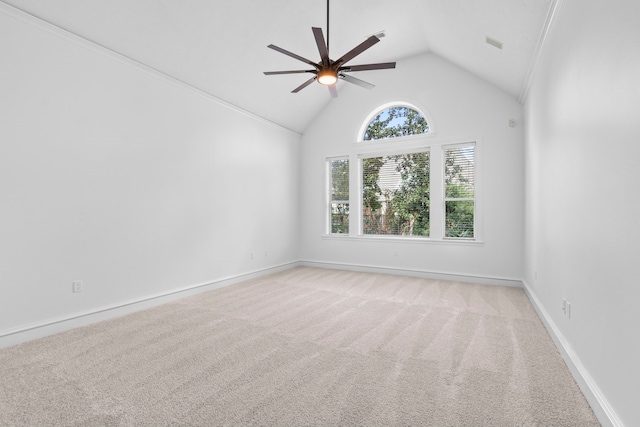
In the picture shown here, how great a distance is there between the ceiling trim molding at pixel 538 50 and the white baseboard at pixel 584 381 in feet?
8.73

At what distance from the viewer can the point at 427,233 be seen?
5379mm

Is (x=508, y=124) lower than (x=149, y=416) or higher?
higher

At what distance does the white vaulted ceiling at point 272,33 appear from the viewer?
294cm

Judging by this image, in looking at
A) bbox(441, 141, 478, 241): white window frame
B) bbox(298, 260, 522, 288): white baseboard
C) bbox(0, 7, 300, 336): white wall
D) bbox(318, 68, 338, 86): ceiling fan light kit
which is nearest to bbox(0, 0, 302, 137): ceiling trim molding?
bbox(0, 7, 300, 336): white wall

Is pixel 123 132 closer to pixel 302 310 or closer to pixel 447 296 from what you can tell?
pixel 302 310

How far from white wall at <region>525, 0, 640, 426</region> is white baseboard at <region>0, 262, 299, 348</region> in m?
4.05

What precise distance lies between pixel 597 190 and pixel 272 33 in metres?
3.82

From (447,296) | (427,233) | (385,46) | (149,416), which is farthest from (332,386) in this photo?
(385,46)

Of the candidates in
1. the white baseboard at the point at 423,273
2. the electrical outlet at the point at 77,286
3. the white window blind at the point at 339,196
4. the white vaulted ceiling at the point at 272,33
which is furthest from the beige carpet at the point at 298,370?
the white vaulted ceiling at the point at 272,33

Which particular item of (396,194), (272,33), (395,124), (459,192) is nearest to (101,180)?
(272,33)

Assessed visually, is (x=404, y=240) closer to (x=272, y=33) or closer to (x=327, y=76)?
(x=327, y=76)

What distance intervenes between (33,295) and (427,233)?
5171mm

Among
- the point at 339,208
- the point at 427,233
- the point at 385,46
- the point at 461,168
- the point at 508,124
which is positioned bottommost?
the point at 427,233

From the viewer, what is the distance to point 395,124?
18.6 feet
